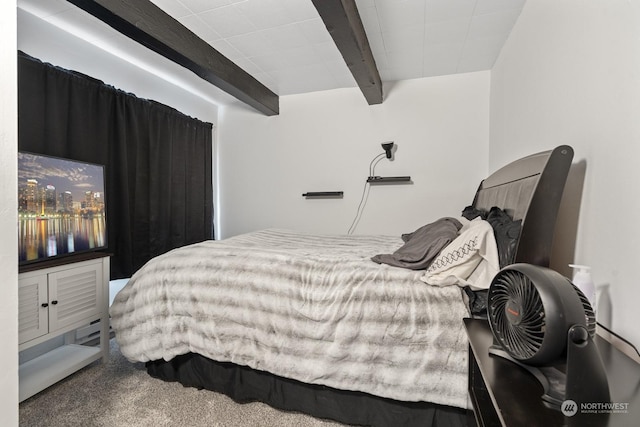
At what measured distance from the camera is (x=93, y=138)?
8.18ft

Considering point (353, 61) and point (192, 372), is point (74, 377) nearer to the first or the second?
point (192, 372)

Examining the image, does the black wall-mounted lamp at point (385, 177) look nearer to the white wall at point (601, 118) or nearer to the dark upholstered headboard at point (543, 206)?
the white wall at point (601, 118)

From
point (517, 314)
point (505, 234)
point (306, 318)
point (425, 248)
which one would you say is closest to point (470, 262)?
point (505, 234)

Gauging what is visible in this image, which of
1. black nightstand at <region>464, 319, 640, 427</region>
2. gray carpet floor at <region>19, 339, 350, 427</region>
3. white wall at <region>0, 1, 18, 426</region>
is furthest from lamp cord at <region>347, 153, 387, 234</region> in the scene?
white wall at <region>0, 1, 18, 426</region>

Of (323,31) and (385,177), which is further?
(385,177)

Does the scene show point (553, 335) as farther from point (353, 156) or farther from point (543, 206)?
point (353, 156)

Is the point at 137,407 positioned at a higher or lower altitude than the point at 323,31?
lower

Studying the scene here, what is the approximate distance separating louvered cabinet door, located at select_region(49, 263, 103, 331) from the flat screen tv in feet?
0.50

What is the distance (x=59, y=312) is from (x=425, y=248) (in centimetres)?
225

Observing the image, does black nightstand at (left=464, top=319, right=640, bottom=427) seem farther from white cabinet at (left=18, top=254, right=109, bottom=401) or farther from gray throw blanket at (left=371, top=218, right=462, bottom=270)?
white cabinet at (left=18, top=254, right=109, bottom=401)

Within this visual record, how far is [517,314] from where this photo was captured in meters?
0.72

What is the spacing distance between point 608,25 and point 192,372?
2.56 m

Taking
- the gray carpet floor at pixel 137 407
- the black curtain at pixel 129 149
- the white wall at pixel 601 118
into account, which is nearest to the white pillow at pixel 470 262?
the white wall at pixel 601 118

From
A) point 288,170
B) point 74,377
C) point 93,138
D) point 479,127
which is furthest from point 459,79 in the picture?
point 74,377
